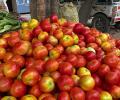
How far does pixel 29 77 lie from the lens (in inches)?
81.6

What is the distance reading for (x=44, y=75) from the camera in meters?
2.21

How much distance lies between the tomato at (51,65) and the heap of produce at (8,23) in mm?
1534

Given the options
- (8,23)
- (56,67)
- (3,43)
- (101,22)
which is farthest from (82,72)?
(101,22)

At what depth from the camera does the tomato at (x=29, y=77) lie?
6.85 ft

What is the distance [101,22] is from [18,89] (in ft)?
31.9

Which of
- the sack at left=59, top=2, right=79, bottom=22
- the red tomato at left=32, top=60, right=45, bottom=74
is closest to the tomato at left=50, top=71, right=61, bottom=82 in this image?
the red tomato at left=32, top=60, right=45, bottom=74

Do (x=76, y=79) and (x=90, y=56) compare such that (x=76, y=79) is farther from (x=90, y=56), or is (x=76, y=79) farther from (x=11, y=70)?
(x=11, y=70)

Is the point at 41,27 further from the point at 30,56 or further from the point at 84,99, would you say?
the point at 84,99

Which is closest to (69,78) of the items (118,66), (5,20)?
(118,66)

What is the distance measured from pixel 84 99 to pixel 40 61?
48 centimetres

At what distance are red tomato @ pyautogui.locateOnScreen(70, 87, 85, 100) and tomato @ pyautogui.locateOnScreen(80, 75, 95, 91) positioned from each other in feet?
0.15

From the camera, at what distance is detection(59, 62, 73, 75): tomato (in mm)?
2162

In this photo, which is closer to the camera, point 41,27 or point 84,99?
point 84,99

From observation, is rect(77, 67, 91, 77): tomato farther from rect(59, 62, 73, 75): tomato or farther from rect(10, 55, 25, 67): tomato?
rect(10, 55, 25, 67): tomato
